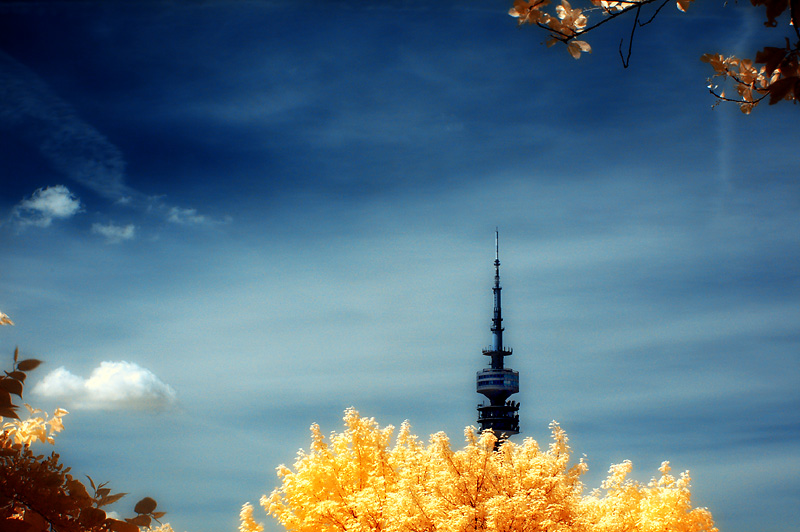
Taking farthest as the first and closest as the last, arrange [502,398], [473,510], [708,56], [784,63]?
[502,398] < [473,510] < [708,56] < [784,63]

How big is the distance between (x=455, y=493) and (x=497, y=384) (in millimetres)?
100556

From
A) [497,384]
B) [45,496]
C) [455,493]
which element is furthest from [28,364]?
[497,384]

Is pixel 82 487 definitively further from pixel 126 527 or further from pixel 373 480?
pixel 373 480

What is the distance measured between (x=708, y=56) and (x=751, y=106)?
0.54 meters

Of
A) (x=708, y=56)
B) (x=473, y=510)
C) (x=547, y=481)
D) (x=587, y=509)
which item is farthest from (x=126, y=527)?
(x=587, y=509)

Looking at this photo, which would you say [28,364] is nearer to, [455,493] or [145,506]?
[145,506]

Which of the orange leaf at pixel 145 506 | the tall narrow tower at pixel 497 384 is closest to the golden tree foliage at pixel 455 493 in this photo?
the orange leaf at pixel 145 506

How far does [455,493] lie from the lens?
1630 centimetres

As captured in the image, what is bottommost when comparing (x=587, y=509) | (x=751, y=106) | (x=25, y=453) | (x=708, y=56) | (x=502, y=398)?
(x=25, y=453)

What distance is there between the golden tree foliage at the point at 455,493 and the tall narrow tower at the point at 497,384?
94.9m

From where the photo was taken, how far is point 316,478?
20.1 m

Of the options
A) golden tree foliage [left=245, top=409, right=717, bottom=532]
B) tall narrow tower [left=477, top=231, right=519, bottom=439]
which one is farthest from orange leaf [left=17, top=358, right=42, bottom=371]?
tall narrow tower [left=477, top=231, right=519, bottom=439]

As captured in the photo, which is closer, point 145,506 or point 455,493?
point 145,506

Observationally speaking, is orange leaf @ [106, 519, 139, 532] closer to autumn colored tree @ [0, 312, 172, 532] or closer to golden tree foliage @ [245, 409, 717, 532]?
autumn colored tree @ [0, 312, 172, 532]
